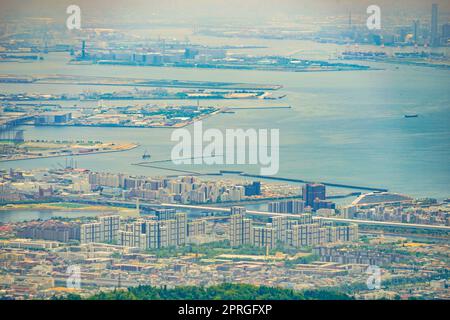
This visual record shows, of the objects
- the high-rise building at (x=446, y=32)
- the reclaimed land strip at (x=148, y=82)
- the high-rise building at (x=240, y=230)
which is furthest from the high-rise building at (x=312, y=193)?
the reclaimed land strip at (x=148, y=82)

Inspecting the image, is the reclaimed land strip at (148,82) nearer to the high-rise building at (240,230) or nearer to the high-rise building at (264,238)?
the high-rise building at (240,230)

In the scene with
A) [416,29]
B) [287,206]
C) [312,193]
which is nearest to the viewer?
[287,206]

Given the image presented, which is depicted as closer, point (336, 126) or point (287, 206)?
point (287, 206)

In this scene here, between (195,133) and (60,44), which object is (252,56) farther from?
(195,133)

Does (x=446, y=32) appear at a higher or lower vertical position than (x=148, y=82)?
Result: higher

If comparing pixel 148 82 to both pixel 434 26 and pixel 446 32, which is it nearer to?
pixel 434 26

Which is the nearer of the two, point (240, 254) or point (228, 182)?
point (240, 254)

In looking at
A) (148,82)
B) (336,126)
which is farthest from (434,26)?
(148,82)
